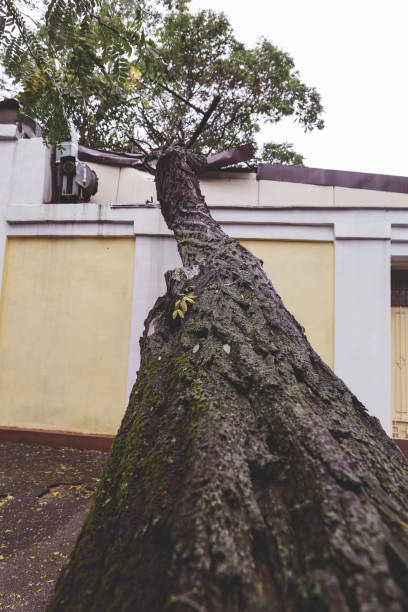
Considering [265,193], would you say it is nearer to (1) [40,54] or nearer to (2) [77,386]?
(1) [40,54]

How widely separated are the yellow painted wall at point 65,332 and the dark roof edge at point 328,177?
231 cm

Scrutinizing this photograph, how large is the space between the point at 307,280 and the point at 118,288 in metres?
2.24

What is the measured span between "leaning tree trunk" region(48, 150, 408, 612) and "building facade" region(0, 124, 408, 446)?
2613 mm

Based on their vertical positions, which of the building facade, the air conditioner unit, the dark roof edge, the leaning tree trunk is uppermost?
the dark roof edge

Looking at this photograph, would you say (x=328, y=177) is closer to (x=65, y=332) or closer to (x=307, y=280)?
(x=307, y=280)

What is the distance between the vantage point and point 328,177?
200 inches

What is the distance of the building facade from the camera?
400cm

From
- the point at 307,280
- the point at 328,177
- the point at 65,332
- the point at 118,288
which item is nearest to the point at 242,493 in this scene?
the point at 307,280

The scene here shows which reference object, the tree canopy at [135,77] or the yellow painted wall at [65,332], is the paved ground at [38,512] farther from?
the tree canopy at [135,77]

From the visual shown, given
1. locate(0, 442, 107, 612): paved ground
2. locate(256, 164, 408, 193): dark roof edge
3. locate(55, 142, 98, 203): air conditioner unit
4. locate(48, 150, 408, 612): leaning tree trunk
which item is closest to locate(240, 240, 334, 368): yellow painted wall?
locate(256, 164, 408, 193): dark roof edge

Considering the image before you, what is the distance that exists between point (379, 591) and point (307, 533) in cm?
17

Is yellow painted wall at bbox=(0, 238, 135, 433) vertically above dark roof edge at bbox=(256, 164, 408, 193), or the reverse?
dark roof edge at bbox=(256, 164, 408, 193)

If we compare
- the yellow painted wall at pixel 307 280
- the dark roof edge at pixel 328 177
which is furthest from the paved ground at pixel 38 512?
the dark roof edge at pixel 328 177

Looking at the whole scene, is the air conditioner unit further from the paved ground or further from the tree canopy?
the paved ground
